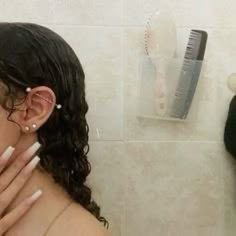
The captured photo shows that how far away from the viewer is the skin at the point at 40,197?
0.85 m

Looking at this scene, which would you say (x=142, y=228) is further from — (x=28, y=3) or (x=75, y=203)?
(x=28, y=3)

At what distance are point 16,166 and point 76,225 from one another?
157mm

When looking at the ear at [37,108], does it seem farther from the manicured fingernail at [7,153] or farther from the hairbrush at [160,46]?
the hairbrush at [160,46]

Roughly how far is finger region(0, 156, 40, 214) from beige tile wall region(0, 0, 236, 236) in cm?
28

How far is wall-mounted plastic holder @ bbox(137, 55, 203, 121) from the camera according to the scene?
109cm

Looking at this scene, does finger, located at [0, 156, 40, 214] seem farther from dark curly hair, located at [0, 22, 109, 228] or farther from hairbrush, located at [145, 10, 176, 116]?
hairbrush, located at [145, 10, 176, 116]

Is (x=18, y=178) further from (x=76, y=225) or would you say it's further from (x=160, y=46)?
(x=160, y=46)

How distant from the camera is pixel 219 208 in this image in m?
1.18

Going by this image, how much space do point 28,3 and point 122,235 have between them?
23.7 inches

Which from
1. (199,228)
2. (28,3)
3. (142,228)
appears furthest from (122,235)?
(28,3)

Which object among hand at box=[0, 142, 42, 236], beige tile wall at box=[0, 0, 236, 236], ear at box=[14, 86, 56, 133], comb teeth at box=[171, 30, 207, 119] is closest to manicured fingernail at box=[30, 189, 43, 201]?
hand at box=[0, 142, 42, 236]

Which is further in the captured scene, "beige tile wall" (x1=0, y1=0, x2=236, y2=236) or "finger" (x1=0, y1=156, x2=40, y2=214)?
"beige tile wall" (x1=0, y1=0, x2=236, y2=236)

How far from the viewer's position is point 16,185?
874mm

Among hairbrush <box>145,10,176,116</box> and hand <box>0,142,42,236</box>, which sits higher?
hairbrush <box>145,10,176,116</box>
